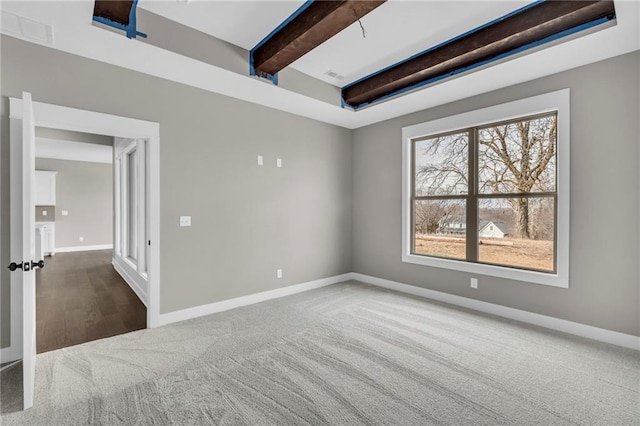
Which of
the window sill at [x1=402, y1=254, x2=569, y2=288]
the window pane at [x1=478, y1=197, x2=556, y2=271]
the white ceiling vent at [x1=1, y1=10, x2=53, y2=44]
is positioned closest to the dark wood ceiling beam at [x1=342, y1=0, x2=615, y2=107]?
the window pane at [x1=478, y1=197, x2=556, y2=271]

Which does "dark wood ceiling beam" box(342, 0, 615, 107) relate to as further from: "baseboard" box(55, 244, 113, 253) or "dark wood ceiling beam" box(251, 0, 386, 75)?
"baseboard" box(55, 244, 113, 253)

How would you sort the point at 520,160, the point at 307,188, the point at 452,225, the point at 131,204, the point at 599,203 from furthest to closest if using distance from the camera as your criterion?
the point at 131,204 < the point at 307,188 < the point at 452,225 < the point at 520,160 < the point at 599,203

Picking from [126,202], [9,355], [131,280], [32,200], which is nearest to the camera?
[32,200]

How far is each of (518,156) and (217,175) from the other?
11.9 ft

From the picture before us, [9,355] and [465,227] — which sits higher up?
[465,227]

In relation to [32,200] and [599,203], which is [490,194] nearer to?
[599,203]

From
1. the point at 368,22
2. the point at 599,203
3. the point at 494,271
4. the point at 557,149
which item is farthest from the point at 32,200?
the point at 599,203

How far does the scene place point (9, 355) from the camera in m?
2.49

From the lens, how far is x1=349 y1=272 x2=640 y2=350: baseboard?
9.25 feet

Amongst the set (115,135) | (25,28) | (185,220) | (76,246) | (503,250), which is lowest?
(76,246)

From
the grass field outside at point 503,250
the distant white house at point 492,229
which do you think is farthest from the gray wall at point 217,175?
the distant white house at point 492,229

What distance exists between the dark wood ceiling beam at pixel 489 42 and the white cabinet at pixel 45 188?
9.13 m

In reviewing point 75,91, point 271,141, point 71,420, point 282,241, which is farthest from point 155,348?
point 271,141

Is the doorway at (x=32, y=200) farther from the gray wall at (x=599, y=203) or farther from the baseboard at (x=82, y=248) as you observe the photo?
the baseboard at (x=82, y=248)
